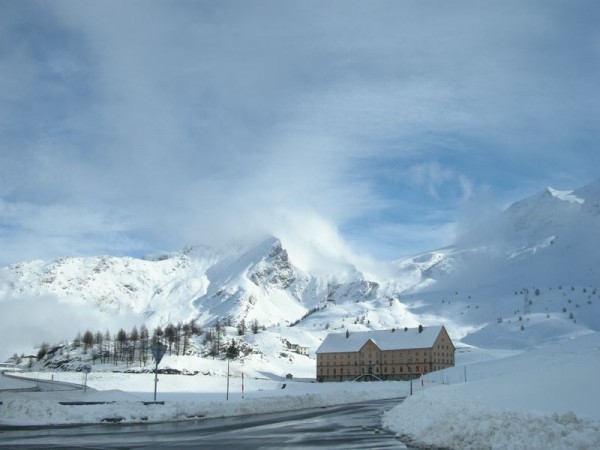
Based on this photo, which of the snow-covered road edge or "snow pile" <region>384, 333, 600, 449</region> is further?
the snow-covered road edge

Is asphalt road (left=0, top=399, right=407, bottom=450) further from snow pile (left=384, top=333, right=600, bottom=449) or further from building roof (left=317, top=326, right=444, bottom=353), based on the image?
building roof (left=317, top=326, right=444, bottom=353)

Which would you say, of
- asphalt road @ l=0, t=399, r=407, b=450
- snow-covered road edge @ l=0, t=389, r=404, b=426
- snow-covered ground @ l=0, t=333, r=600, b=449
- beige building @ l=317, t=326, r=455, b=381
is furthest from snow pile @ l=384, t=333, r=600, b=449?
beige building @ l=317, t=326, r=455, b=381

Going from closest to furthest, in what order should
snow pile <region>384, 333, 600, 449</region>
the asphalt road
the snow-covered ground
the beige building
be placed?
snow pile <region>384, 333, 600, 449</region>
the snow-covered ground
the asphalt road
the beige building

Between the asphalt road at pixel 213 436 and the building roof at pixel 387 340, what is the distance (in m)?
124

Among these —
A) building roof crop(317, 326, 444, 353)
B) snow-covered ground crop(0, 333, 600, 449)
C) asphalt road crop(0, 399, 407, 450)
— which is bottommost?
asphalt road crop(0, 399, 407, 450)

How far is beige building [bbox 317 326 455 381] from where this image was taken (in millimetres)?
152500

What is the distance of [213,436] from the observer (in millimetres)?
26609

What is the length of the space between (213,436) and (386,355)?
136 meters

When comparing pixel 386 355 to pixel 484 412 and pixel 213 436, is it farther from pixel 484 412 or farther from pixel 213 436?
pixel 484 412

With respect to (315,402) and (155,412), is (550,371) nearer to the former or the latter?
(155,412)

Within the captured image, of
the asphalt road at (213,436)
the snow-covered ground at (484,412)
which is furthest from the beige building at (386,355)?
the asphalt road at (213,436)

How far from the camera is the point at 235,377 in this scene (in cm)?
13800

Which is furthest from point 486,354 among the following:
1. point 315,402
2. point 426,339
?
point 315,402

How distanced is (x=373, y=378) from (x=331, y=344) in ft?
60.4
